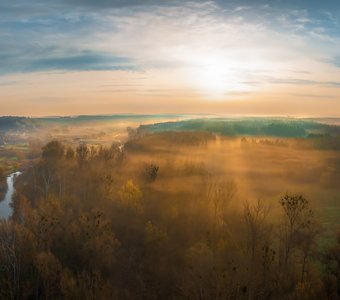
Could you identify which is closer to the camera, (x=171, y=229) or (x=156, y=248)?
(x=156, y=248)

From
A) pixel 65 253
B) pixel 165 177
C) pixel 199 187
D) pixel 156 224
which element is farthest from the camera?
pixel 165 177

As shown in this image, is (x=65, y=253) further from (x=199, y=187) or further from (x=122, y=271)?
(x=199, y=187)

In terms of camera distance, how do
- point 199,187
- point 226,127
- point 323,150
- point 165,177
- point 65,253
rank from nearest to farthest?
point 65,253, point 199,187, point 165,177, point 323,150, point 226,127

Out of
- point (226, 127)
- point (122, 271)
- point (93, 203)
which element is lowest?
point (122, 271)

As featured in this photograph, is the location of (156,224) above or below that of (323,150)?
below

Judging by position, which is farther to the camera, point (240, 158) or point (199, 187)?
point (240, 158)

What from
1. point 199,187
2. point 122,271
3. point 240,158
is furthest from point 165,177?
point 240,158
